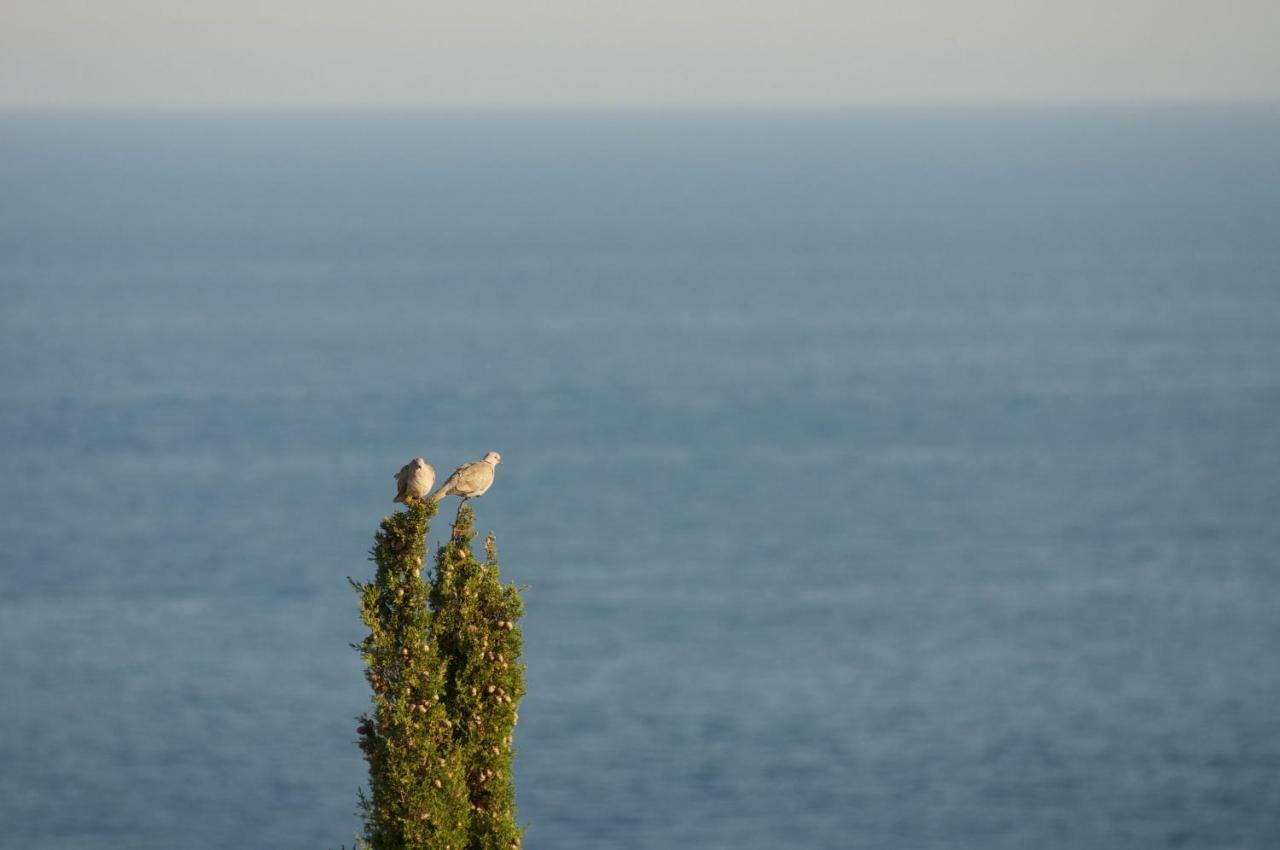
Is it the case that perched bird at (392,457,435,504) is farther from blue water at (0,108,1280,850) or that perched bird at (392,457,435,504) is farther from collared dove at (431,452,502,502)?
blue water at (0,108,1280,850)

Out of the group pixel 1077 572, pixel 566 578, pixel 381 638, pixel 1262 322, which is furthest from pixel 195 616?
pixel 1262 322

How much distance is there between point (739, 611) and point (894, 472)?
3048 centimetres

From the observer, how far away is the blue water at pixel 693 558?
186ft

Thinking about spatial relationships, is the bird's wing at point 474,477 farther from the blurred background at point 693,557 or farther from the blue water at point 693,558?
the blue water at point 693,558

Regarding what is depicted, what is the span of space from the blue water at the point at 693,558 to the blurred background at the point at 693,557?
26 centimetres

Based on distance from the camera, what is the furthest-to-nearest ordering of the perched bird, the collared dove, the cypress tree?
the cypress tree, the collared dove, the perched bird

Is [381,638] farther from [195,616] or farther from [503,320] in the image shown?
[503,320]

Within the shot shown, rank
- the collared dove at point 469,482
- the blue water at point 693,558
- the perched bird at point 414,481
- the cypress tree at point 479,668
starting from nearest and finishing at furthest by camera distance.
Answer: the perched bird at point 414,481 → the collared dove at point 469,482 → the cypress tree at point 479,668 → the blue water at point 693,558

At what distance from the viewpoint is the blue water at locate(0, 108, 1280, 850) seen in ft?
186

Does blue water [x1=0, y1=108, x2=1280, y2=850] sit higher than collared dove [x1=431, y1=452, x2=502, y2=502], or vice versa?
blue water [x1=0, y1=108, x2=1280, y2=850]

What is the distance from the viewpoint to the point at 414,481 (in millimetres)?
11844

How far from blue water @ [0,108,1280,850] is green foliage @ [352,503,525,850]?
39231mm

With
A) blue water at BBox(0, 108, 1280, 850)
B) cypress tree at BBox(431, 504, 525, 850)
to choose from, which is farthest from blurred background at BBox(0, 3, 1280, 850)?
cypress tree at BBox(431, 504, 525, 850)

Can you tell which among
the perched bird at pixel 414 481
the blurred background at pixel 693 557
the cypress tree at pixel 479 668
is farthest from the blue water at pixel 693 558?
the perched bird at pixel 414 481
